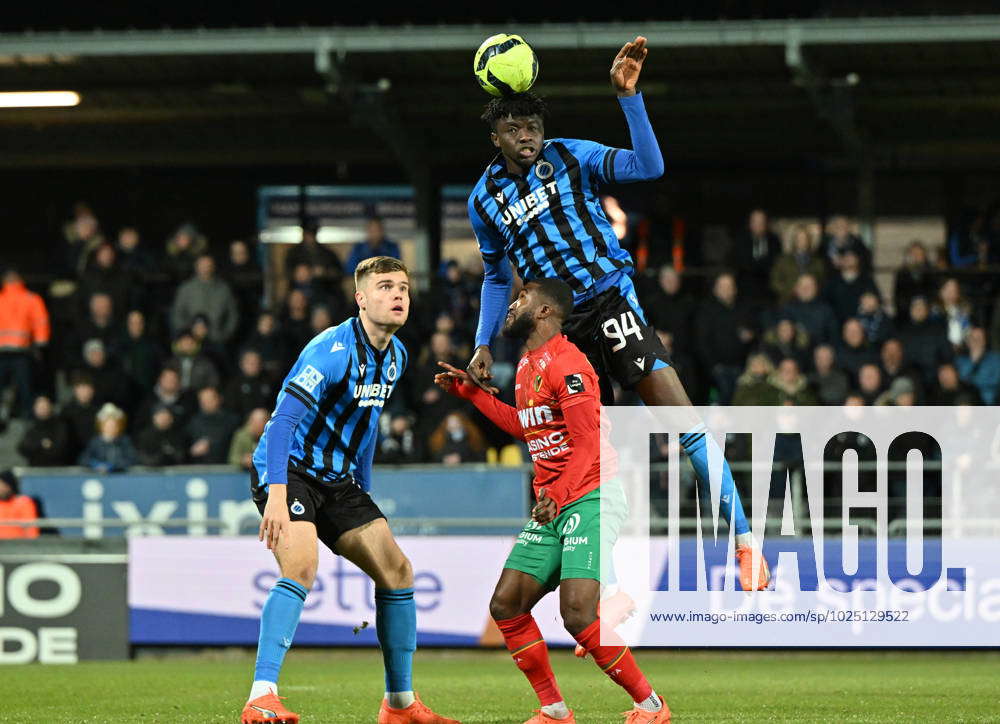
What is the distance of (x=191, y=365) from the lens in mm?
16797

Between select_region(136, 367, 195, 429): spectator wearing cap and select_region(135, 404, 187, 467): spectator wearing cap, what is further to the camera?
select_region(136, 367, 195, 429): spectator wearing cap

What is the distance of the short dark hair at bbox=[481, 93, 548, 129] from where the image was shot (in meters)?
7.78

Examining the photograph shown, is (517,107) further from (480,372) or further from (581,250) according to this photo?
(480,372)

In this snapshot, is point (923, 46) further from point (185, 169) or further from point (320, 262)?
point (185, 169)

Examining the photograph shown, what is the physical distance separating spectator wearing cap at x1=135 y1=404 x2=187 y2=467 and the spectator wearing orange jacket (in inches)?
93.1

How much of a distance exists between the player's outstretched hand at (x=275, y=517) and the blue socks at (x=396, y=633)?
81cm

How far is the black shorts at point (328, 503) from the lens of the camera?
7801 millimetres

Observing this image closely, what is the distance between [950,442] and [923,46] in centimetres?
453

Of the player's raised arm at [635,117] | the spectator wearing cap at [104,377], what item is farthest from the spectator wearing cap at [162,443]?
the player's raised arm at [635,117]

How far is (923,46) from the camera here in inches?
642

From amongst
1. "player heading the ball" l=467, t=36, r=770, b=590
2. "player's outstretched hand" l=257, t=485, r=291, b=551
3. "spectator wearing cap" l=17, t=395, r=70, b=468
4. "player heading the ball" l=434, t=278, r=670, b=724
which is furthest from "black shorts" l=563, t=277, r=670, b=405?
"spectator wearing cap" l=17, t=395, r=70, b=468

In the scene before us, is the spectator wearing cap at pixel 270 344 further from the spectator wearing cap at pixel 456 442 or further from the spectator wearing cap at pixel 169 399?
the spectator wearing cap at pixel 456 442

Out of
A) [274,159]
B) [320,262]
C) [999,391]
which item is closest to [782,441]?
[999,391]

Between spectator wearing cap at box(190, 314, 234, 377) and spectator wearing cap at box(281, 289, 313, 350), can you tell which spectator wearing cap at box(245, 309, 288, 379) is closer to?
spectator wearing cap at box(281, 289, 313, 350)
